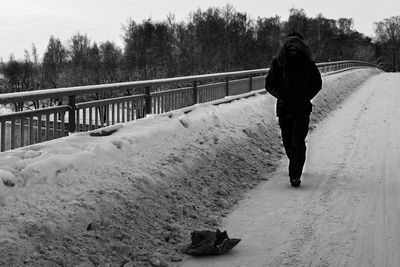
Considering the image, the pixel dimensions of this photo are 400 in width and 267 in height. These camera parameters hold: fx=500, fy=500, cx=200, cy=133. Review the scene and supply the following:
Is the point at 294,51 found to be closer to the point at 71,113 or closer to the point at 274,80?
the point at 274,80

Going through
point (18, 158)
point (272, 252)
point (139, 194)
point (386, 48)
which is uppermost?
point (386, 48)

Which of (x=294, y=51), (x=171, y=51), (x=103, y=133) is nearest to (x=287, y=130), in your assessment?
(x=294, y=51)

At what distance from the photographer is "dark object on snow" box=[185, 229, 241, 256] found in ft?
15.6

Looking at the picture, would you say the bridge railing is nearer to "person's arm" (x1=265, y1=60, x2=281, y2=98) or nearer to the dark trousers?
"person's arm" (x1=265, y1=60, x2=281, y2=98)

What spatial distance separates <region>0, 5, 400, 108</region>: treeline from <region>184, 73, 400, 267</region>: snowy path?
67004 millimetres

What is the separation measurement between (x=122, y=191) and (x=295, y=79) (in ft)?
10.4

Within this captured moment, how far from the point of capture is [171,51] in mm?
86188

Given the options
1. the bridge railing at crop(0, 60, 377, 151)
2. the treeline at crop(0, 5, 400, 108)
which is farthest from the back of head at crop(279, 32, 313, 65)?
the treeline at crop(0, 5, 400, 108)

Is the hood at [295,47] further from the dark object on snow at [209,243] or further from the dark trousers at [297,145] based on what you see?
the dark object on snow at [209,243]


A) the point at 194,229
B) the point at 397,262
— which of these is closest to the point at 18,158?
the point at 194,229

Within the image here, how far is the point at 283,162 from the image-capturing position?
9102 millimetres

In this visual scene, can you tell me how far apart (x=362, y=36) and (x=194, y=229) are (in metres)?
142

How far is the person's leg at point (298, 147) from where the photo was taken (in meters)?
7.25

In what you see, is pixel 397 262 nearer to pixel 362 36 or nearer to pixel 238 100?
pixel 238 100
